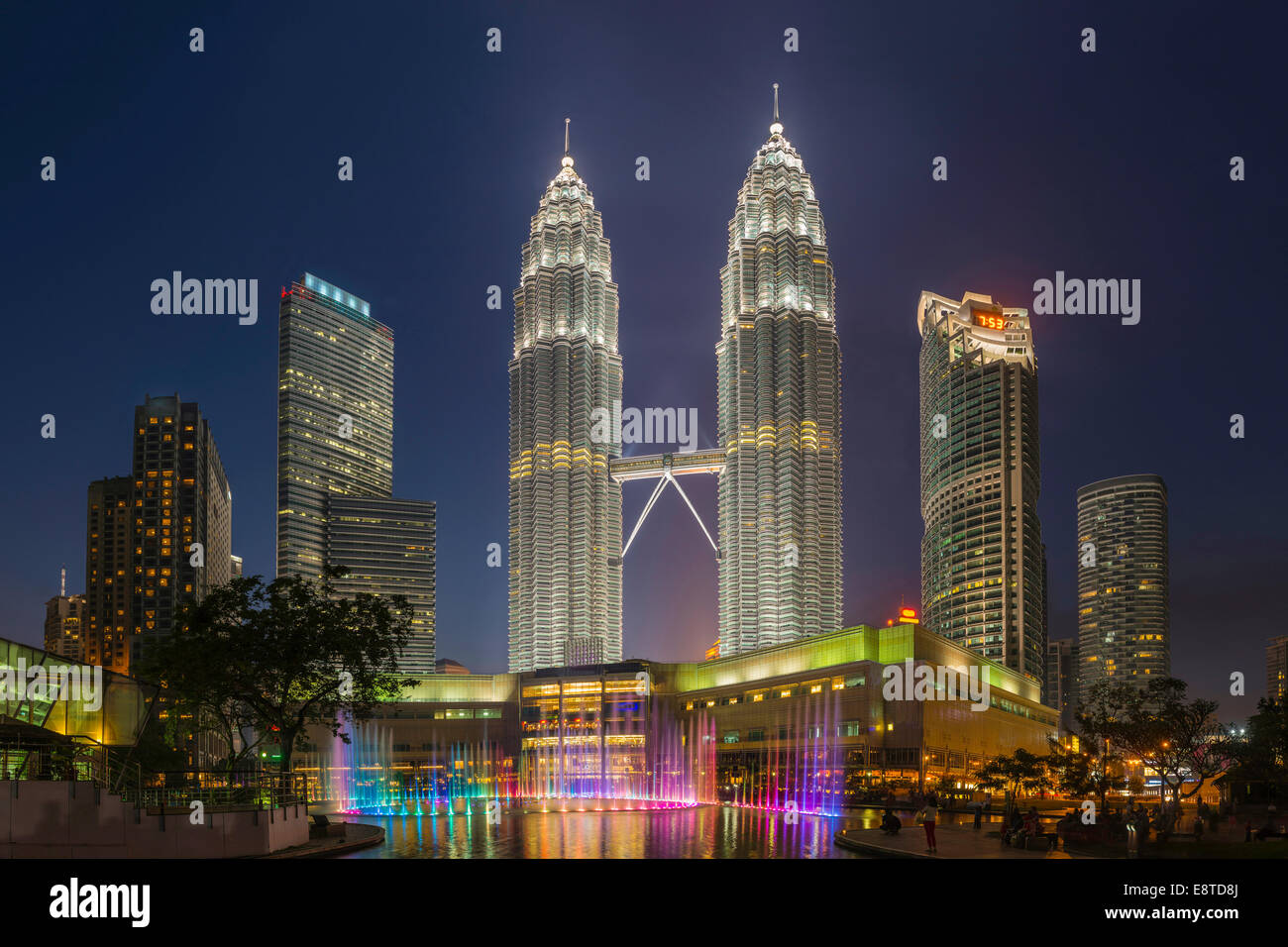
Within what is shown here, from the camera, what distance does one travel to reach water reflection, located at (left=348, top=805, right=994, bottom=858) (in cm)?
3108

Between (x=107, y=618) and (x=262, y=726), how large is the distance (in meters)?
177

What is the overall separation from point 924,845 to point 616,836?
12538 millimetres

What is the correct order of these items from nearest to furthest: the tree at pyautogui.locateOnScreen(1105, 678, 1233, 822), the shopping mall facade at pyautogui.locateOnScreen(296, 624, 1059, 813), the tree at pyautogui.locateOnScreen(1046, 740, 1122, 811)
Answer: the tree at pyautogui.locateOnScreen(1105, 678, 1233, 822) → the tree at pyautogui.locateOnScreen(1046, 740, 1122, 811) → the shopping mall facade at pyautogui.locateOnScreen(296, 624, 1059, 813)

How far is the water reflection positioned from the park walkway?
32.4 inches

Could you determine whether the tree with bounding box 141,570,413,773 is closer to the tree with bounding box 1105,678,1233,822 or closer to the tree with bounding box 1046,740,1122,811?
the tree with bounding box 1105,678,1233,822

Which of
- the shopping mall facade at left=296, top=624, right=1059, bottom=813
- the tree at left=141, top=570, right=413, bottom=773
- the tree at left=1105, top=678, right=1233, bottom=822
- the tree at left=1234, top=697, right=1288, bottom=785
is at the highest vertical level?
the tree at left=141, top=570, right=413, bottom=773

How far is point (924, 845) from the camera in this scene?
107ft

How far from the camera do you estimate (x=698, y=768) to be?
135 meters

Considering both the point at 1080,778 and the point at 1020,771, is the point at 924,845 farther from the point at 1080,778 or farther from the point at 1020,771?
the point at 1020,771

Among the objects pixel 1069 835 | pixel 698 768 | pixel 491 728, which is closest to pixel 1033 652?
pixel 698 768

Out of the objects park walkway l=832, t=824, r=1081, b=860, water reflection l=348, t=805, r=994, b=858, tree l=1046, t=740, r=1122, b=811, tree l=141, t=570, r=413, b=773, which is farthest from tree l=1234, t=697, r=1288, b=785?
tree l=141, t=570, r=413, b=773

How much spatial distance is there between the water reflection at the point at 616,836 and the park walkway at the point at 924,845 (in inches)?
32.4
